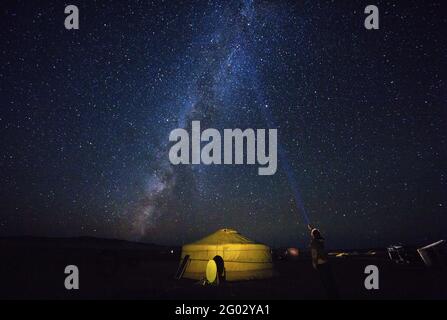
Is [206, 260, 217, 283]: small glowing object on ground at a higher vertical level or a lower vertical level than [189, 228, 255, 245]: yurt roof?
lower

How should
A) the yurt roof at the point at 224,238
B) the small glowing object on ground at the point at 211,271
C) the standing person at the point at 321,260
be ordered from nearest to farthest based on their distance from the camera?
1. the standing person at the point at 321,260
2. the small glowing object on ground at the point at 211,271
3. the yurt roof at the point at 224,238

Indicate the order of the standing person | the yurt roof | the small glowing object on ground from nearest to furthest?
the standing person → the small glowing object on ground → the yurt roof

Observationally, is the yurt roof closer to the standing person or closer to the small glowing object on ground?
the small glowing object on ground

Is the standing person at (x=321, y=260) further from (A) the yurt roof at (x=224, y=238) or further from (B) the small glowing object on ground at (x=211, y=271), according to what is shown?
(A) the yurt roof at (x=224, y=238)

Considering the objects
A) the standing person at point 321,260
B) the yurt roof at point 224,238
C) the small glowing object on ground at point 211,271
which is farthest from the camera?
the yurt roof at point 224,238

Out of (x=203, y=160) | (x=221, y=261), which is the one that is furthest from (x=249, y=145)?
(x=221, y=261)

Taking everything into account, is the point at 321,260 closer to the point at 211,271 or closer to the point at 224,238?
the point at 211,271

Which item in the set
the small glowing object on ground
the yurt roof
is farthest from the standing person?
the yurt roof

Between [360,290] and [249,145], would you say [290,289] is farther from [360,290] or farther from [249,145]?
[249,145]

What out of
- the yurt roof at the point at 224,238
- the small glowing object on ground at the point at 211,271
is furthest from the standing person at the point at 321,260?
the yurt roof at the point at 224,238

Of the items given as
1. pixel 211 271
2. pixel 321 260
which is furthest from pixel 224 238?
pixel 321 260
